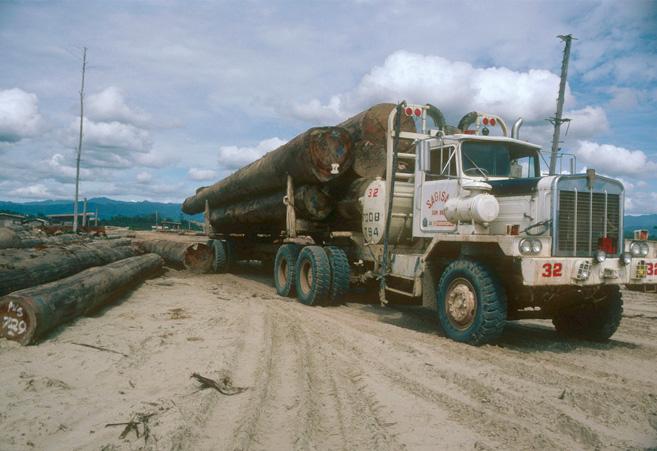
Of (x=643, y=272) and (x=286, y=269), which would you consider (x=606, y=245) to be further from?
(x=286, y=269)

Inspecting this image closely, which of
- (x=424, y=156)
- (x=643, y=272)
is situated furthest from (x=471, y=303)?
(x=424, y=156)

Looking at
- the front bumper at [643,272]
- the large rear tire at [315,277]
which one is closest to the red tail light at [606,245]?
the front bumper at [643,272]

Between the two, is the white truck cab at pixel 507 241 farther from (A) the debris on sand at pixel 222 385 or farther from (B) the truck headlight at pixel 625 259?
(A) the debris on sand at pixel 222 385

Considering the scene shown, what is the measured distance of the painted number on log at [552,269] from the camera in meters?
5.74

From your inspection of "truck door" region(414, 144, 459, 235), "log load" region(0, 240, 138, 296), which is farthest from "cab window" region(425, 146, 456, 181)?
"log load" region(0, 240, 138, 296)

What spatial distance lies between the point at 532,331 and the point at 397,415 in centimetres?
449

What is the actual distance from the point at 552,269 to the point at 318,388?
2.96 metres

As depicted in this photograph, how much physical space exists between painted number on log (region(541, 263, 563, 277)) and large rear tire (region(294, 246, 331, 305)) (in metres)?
4.26

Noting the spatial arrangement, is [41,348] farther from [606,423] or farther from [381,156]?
[381,156]

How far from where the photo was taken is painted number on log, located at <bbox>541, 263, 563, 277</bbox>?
574 centimetres

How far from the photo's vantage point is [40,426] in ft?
11.9

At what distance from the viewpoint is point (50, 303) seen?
5875 millimetres

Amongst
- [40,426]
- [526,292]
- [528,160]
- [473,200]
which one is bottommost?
[40,426]

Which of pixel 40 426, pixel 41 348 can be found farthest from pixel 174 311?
pixel 40 426
